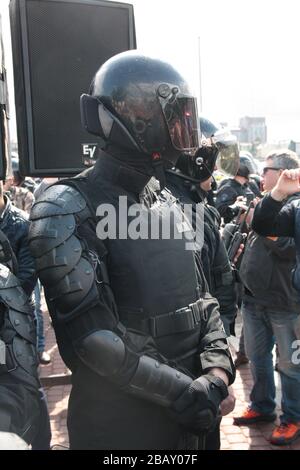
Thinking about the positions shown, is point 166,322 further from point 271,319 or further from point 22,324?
point 271,319

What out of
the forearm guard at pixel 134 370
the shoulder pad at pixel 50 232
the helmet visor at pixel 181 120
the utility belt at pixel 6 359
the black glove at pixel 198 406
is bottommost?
the black glove at pixel 198 406

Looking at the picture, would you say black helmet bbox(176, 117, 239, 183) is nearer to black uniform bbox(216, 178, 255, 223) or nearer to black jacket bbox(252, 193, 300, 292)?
black jacket bbox(252, 193, 300, 292)

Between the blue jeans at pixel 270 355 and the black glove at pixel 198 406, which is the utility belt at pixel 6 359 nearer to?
the black glove at pixel 198 406

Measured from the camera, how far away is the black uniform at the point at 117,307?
1.63 m

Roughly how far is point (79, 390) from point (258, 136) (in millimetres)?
38450

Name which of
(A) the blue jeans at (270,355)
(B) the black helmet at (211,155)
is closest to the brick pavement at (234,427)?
(A) the blue jeans at (270,355)

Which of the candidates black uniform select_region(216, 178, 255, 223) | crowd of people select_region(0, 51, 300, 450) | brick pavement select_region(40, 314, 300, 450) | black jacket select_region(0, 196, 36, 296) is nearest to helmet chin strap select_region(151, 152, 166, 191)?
crowd of people select_region(0, 51, 300, 450)

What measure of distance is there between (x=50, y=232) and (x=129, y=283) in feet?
1.02

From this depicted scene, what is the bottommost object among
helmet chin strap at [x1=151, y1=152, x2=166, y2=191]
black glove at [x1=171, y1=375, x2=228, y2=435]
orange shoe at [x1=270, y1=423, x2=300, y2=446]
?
orange shoe at [x1=270, y1=423, x2=300, y2=446]

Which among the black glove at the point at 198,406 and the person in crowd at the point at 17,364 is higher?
the person in crowd at the point at 17,364

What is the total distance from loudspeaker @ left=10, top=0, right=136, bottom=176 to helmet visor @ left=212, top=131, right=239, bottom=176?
1.13 m

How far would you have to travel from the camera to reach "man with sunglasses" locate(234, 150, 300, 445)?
11.5 ft

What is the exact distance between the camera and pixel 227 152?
374 centimetres
